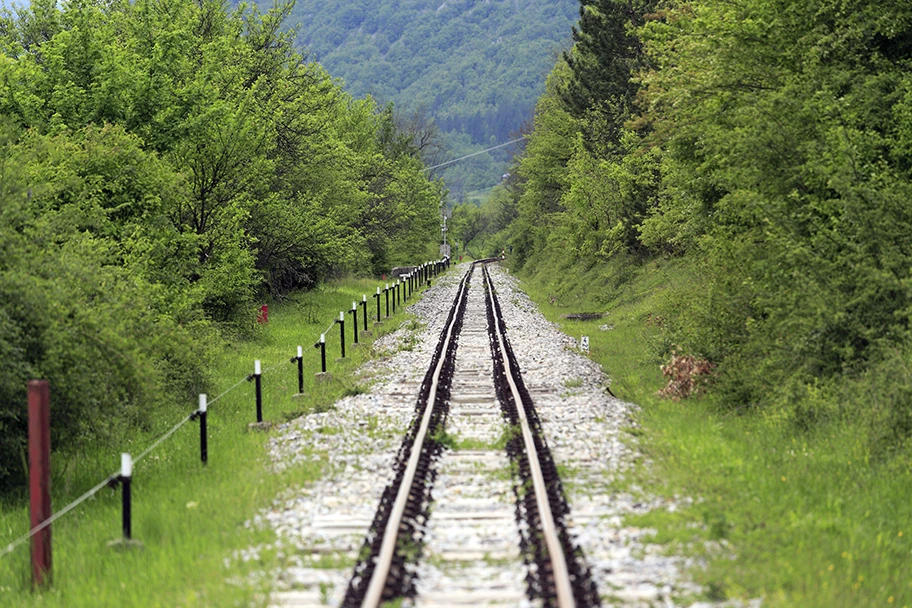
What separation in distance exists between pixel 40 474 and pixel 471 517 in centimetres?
361

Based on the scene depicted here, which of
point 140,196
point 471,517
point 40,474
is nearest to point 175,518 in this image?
point 40,474

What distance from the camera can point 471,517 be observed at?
850 centimetres

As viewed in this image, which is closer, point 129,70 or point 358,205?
point 129,70

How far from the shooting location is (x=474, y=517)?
850 cm

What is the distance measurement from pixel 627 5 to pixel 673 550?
118 ft

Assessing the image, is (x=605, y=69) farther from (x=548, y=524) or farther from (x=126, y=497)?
(x=126, y=497)

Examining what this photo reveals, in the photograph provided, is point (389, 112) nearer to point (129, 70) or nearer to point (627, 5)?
point (627, 5)

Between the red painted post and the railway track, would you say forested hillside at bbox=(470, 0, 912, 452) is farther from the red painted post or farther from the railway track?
the red painted post

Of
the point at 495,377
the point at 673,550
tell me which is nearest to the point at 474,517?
the point at 673,550

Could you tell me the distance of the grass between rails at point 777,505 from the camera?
686 cm

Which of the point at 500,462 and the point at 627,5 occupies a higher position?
the point at 627,5

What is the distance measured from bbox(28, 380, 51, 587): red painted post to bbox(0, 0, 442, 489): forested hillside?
107 inches

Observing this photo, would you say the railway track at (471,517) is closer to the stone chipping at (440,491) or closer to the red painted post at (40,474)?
the stone chipping at (440,491)

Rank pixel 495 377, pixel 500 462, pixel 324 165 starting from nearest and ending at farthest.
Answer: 1. pixel 500 462
2. pixel 495 377
3. pixel 324 165
